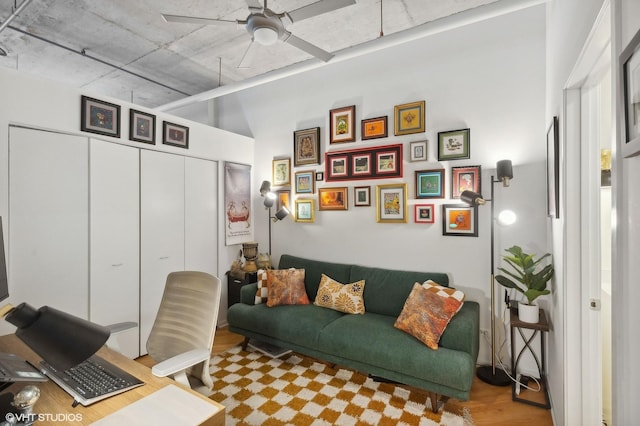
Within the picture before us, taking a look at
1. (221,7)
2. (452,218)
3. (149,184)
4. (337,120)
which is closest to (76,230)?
(149,184)

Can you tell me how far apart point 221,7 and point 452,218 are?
104 inches

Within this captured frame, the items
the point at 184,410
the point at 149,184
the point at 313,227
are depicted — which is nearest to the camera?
the point at 184,410

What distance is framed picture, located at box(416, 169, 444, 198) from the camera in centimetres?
302

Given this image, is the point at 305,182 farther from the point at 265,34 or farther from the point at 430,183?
the point at 265,34

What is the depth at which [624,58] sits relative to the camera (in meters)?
0.84

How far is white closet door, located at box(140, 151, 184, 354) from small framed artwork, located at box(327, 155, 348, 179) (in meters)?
1.61

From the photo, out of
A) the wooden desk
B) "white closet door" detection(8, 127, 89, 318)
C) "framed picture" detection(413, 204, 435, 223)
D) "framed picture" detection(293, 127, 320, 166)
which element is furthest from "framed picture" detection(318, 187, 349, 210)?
the wooden desk

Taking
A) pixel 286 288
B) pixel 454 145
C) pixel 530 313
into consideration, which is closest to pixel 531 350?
pixel 530 313

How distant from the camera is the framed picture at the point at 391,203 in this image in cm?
322

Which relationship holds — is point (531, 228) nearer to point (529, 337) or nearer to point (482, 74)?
point (529, 337)

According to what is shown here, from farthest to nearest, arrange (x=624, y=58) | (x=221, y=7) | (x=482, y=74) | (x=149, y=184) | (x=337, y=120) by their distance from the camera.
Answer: (x=337, y=120), (x=149, y=184), (x=482, y=74), (x=221, y=7), (x=624, y=58)

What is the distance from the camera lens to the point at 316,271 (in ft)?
11.6

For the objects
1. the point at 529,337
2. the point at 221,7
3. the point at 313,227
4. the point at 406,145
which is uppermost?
the point at 221,7

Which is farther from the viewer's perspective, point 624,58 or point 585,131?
point 585,131
